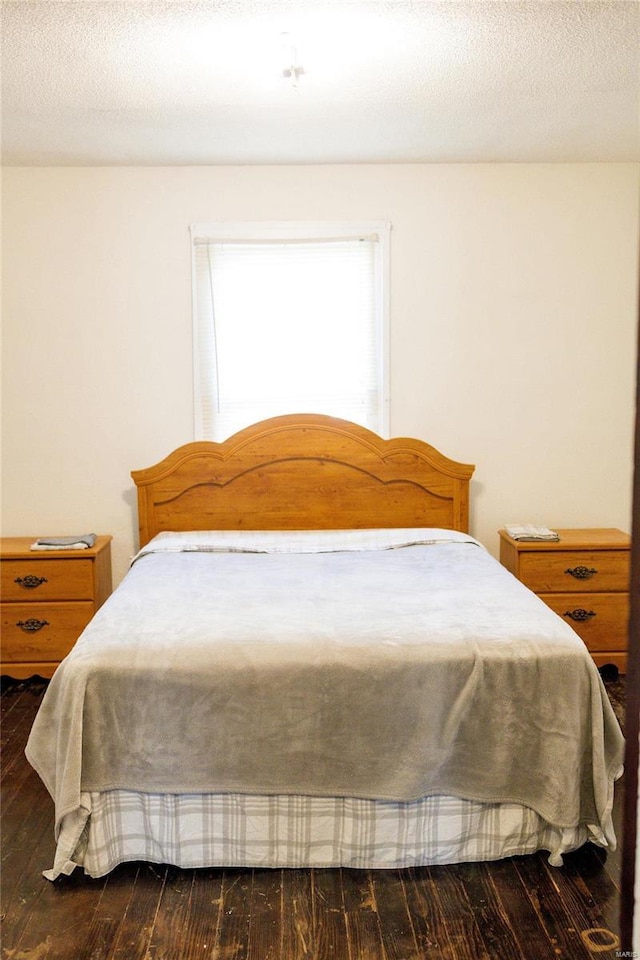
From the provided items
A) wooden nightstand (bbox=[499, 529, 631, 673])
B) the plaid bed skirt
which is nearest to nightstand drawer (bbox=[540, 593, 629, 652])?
wooden nightstand (bbox=[499, 529, 631, 673])

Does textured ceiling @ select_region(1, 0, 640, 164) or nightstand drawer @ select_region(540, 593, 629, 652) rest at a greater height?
textured ceiling @ select_region(1, 0, 640, 164)

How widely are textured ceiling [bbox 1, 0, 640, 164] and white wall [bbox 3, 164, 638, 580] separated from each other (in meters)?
0.18

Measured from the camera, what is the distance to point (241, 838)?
239 cm

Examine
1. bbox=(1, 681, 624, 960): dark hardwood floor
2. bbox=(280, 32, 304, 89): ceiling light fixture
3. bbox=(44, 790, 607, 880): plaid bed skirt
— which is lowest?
bbox=(1, 681, 624, 960): dark hardwood floor

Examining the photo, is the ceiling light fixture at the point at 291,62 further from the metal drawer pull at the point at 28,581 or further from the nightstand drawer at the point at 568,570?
the metal drawer pull at the point at 28,581

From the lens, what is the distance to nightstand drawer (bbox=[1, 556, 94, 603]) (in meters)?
3.83

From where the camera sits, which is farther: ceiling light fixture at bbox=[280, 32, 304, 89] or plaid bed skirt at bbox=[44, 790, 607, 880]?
ceiling light fixture at bbox=[280, 32, 304, 89]

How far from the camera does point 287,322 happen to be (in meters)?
4.26

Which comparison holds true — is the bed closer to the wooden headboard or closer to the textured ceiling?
the wooden headboard

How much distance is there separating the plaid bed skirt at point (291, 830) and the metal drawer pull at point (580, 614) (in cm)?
158

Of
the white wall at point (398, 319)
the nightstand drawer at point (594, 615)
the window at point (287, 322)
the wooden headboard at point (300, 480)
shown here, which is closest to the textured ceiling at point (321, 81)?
the white wall at point (398, 319)

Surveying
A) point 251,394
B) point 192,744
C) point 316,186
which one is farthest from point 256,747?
point 316,186

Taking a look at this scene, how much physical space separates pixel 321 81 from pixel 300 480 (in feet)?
5.82

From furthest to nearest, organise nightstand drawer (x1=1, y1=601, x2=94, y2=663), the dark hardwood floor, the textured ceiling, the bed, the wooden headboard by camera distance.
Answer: the wooden headboard < nightstand drawer (x1=1, y1=601, x2=94, y2=663) < the textured ceiling < the bed < the dark hardwood floor
